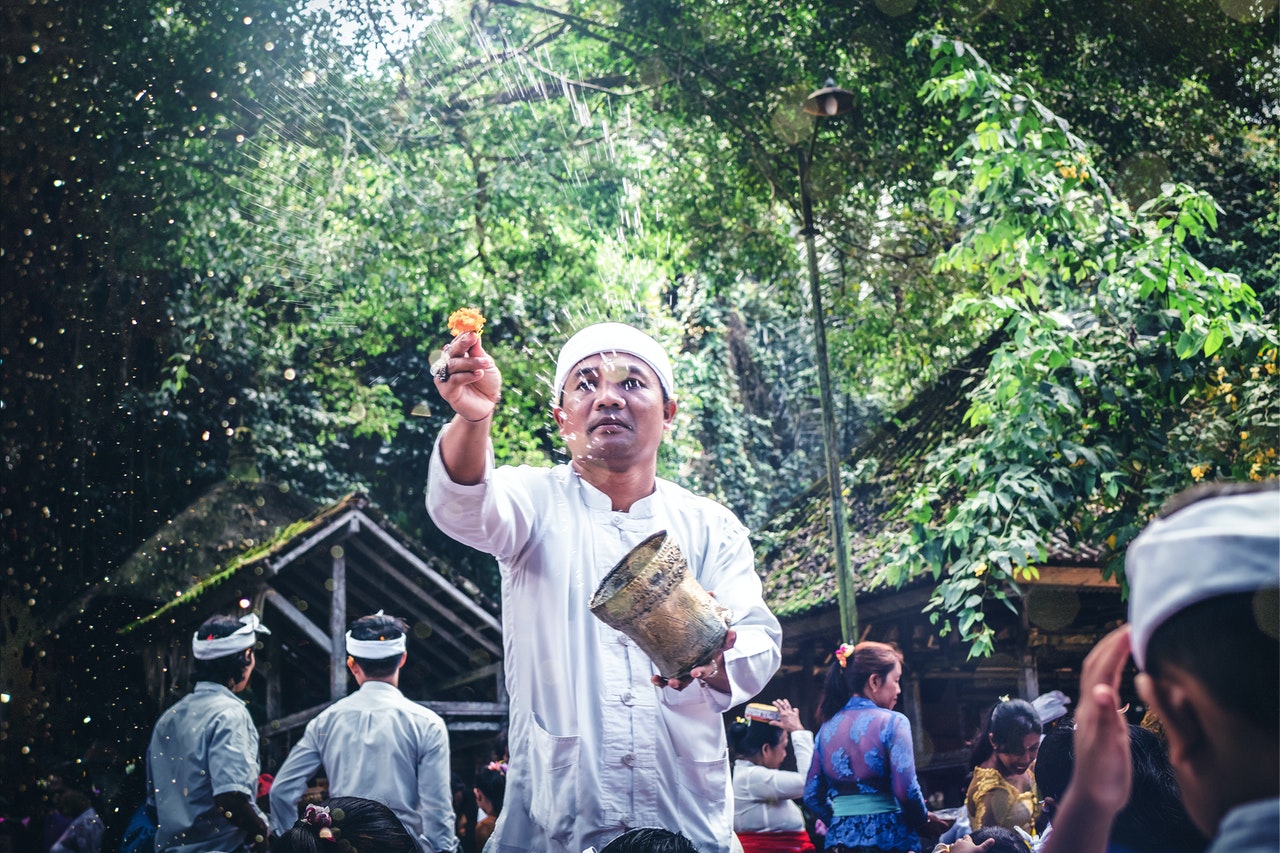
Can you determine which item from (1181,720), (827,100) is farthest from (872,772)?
(827,100)

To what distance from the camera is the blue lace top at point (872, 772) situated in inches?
208

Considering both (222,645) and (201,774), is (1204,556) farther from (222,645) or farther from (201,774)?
(222,645)

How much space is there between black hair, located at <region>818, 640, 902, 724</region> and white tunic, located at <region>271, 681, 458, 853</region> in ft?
6.60

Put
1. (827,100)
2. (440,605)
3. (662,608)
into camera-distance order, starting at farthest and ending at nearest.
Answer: (440,605), (827,100), (662,608)

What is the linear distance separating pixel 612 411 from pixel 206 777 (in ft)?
10.7

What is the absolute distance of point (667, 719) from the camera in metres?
2.78

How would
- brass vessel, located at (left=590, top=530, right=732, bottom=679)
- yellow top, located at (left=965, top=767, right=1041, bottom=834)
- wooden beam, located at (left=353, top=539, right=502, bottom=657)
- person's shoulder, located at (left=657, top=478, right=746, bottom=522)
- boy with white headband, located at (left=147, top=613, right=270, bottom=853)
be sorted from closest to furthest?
brass vessel, located at (left=590, top=530, right=732, bottom=679) → person's shoulder, located at (left=657, top=478, right=746, bottom=522) → boy with white headband, located at (left=147, top=613, right=270, bottom=853) → yellow top, located at (left=965, top=767, right=1041, bottom=834) → wooden beam, located at (left=353, top=539, right=502, bottom=657)

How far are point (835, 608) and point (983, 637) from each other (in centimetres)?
382

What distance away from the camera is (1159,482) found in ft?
22.9

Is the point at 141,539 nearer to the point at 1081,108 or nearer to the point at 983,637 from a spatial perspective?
the point at 983,637

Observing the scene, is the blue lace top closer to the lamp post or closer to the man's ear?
the lamp post

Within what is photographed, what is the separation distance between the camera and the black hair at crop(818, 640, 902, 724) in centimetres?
559

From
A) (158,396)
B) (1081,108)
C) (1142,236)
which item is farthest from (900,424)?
(158,396)

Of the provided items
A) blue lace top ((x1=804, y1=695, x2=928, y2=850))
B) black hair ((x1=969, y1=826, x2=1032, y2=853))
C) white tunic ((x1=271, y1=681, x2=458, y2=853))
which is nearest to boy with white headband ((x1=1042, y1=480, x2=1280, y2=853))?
black hair ((x1=969, y1=826, x2=1032, y2=853))
